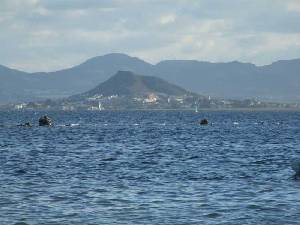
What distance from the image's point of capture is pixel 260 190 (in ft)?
141

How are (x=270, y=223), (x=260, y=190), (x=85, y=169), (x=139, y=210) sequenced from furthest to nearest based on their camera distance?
(x=85, y=169) → (x=260, y=190) → (x=139, y=210) → (x=270, y=223)

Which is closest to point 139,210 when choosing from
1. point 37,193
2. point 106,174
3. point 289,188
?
point 37,193

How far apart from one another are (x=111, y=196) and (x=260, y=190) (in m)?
9.02

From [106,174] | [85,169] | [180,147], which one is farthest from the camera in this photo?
[180,147]

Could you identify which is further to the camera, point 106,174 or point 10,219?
point 106,174

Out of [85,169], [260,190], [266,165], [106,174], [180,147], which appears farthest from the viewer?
[180,147]

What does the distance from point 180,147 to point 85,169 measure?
105ft

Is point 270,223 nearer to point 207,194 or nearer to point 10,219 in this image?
point 207,194

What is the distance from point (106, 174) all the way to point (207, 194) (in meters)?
12.7

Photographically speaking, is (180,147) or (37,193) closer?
(37,193)

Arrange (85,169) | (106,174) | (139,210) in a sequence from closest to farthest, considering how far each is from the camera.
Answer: (139,210) < (106,174) < (85,169)

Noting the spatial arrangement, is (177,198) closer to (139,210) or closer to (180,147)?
(139,210)

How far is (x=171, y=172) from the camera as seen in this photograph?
54.4 m

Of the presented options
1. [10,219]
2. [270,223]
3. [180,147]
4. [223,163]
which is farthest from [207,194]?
[180,147]
